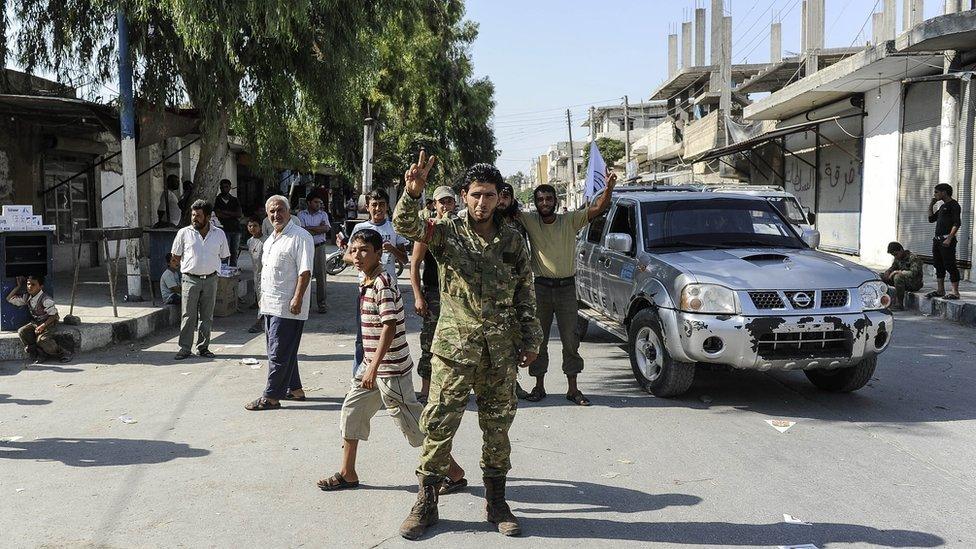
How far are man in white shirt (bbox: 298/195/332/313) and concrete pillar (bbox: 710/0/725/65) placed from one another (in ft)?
94.5

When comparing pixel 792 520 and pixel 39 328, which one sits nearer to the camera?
pixel 792 520

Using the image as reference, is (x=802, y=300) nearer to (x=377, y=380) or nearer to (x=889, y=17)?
(x=377, y=380)

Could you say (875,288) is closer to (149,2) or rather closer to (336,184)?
(149,2)

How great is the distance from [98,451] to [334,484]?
6.54 feet

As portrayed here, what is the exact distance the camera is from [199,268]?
28.5ft

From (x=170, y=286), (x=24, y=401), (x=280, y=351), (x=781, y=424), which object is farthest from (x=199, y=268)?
(x=781, y=424)

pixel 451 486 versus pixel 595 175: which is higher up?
pixel 595 175

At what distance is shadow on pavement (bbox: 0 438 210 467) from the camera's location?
5.28 meters

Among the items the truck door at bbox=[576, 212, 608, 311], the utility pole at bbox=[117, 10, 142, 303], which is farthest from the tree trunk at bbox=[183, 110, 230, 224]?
the truck door at bbox=[576, 212, 608, 311]

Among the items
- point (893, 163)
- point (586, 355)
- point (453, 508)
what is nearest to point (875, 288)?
point (586, 355)

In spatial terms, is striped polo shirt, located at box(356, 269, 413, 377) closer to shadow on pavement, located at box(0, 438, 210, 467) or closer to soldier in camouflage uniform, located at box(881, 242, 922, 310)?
shadow on pavement, located at box(0, 438, 210, 467)

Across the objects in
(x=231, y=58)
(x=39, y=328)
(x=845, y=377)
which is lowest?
(x=845, y=377)

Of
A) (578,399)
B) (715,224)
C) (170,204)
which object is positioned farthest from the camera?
(170,204)

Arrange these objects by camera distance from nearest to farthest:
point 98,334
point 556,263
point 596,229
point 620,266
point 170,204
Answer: point 556,263 → point 620,266 → point 596,229 → point 98,334 → point 170,204
